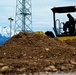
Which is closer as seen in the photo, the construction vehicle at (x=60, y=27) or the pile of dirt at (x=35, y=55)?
the pile of dirt at (x=35, y=55)

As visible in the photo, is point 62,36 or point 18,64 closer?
point 18,64

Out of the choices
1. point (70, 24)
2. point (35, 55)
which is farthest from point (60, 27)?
point (35, 55)

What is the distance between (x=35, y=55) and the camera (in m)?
12.5

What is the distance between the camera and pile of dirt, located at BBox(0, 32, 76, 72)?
10.7 meters

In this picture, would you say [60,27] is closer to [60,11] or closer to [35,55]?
[60,11]

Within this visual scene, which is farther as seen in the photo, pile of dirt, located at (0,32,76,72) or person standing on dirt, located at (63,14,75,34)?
person standing on dirt, located at (63,14,75,34)

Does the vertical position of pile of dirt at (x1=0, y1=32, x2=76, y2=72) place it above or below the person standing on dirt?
below

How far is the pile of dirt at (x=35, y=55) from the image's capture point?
10.7 metres

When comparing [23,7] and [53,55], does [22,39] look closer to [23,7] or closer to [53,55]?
[53,55]

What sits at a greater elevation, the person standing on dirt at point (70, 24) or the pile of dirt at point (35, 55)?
the person standing on dirt at point (70, 24)

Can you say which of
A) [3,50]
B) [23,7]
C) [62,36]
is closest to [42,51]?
[3,50]

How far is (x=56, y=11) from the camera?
18.2m

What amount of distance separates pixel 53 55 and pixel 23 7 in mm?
41504

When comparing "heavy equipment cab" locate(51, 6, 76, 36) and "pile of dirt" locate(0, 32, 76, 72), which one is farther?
"heavy equipment cab" locate(51, 6, 76, 36)
